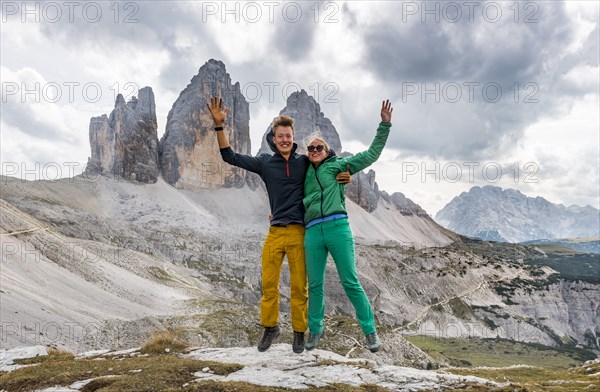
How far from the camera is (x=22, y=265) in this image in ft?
143

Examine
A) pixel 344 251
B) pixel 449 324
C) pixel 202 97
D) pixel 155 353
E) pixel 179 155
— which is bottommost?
pixel 449 324

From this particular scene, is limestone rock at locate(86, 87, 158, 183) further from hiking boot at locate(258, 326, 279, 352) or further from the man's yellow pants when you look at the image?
the man's yellow pants

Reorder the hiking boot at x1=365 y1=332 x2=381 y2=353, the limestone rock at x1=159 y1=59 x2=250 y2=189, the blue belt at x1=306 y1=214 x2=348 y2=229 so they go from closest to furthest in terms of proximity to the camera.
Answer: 1. the blue belt at x1=306 y1=214 x2=348 y2=229
2. the hiking boot at x1=365 y1=332 x2=381 y2=353
3. the limestone rock at x1=159 y1=59 x2=250 y2=189

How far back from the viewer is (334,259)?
31.7ft

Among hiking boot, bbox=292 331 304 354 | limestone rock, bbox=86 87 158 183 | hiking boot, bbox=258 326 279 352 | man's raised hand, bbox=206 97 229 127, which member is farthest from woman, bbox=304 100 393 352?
limestone rock, bbox=86 87 158 183

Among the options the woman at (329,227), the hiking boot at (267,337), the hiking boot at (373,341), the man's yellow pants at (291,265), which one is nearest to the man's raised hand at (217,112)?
the woman at (329,227)

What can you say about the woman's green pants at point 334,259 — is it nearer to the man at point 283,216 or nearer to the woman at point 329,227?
the woman at point 329,227

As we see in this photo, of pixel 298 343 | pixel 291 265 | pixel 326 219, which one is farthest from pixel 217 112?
pixel 298 343

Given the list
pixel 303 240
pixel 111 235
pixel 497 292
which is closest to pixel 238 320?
pixel 303 240

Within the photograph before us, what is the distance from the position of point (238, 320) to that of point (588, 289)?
516 ft

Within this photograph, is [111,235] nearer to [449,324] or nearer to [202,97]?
[449,324]

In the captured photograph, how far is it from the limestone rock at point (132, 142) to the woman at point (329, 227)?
512 ft

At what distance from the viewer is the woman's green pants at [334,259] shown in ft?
30.8

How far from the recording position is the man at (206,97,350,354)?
32.0 ft
